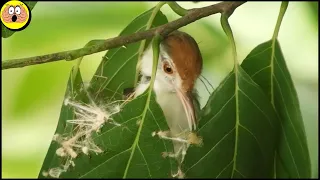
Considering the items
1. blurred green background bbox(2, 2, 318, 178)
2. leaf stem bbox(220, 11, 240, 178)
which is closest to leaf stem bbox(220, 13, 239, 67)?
leaf stem bbox(220, 11, 240, 178)

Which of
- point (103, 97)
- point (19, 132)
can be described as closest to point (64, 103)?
point (103, 97)

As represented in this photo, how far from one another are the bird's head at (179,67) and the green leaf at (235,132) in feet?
0.08

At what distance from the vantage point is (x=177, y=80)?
50 centimetres

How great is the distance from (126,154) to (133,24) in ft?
0.44

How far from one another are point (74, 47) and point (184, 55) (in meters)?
0.18

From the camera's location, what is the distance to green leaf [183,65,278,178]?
0.48 m

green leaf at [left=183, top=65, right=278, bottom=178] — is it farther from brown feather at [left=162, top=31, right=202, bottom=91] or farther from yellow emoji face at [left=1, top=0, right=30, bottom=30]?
yellow emoji face at [left=1, top=0, right=30, bottom=30]

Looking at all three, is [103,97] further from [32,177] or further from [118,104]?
[32,177]

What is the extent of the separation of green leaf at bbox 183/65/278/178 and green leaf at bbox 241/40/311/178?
17 millimetres

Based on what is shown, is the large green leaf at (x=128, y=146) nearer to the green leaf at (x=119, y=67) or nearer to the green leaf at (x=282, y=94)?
the green leaf at (x=119, y=67)

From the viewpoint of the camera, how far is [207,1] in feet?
1.95

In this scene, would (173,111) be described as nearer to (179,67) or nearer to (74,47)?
(179,67)

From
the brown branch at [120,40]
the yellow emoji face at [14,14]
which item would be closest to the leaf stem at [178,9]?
the brown branch at [120,40]

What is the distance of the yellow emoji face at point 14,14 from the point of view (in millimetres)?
483
